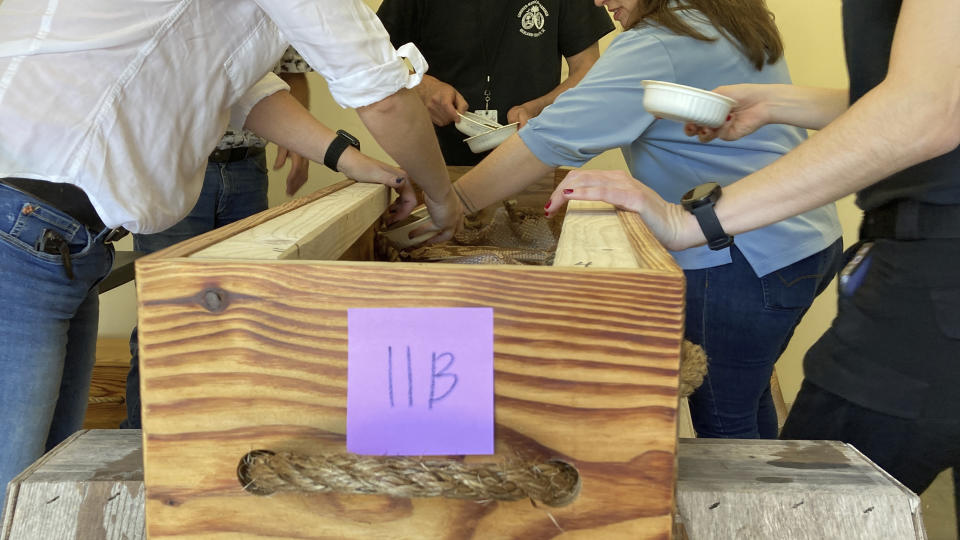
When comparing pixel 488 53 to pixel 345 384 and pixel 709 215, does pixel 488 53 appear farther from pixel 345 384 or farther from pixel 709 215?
pixel 345 384

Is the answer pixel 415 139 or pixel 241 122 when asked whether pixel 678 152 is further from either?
pixel 241 122

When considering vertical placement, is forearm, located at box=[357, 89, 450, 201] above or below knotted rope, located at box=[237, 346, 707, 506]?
above

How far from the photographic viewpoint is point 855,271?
0.95 m

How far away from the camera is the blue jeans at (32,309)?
0.93 metres

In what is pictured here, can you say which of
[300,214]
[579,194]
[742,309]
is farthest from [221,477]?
[742,309]

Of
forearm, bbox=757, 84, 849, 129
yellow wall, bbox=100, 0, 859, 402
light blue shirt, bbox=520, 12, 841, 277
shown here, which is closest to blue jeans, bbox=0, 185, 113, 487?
light blue shirt, bbox=520, 12, 841, 277

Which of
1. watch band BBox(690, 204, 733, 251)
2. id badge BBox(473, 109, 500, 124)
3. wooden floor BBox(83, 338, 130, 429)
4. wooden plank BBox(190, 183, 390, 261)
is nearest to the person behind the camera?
wooden plank BBox(190, 183, 390, 261)

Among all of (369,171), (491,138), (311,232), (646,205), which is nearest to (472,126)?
(491,138)

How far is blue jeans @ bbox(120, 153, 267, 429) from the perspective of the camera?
1.83 m

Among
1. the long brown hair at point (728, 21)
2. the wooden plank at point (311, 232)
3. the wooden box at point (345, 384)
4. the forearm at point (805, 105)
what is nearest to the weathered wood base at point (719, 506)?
the wooden box at point (345, 384)

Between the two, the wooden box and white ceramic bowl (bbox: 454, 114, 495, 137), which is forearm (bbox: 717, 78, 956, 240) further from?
white ceramic bowl (bbox: 454, 114, 495, 137)

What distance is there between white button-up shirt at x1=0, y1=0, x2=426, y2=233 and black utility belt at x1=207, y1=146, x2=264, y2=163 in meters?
0.85

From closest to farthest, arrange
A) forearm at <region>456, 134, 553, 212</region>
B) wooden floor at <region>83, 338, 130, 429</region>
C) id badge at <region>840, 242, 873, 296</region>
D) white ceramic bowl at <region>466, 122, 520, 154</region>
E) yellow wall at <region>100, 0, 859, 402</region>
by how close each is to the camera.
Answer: id badge at <region>840, 242, 873, 296</region>, forearm at <region>456, 134, 553, 212</region>, white ceramic bowl at <region>466, 122, 520, 154</region>, wooden floor at <region>83, 338, 130, 429</region>, yellow wall at <region>100, 0, 859, 402</region>

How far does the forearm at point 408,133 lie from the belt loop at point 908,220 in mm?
629
